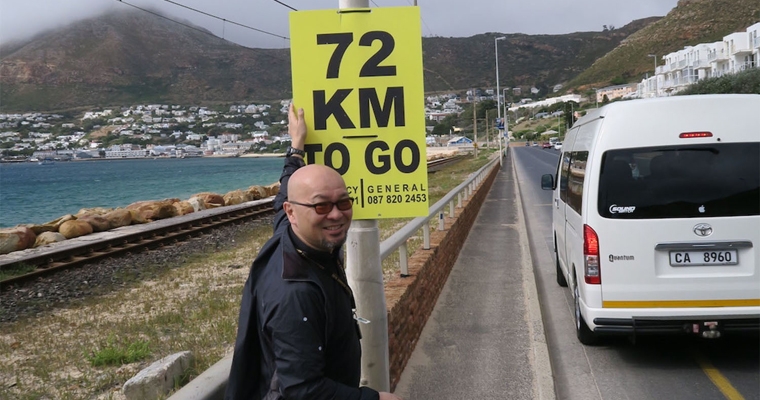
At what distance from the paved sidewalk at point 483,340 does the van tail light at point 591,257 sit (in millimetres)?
800

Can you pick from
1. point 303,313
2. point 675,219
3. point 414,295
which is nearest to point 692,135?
point 675,219

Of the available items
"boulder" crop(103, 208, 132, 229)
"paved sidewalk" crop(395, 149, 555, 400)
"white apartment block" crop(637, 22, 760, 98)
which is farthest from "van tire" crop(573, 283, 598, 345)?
"white apartment block" crop(637, 22, 760, 98)

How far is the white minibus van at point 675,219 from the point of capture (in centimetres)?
604

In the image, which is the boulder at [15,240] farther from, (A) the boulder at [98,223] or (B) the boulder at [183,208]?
(B) the boulder at [183,208]

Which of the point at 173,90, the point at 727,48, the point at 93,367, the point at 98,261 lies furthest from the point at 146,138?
the point at 93,367

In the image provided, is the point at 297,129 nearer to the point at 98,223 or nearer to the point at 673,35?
the point at 98,223

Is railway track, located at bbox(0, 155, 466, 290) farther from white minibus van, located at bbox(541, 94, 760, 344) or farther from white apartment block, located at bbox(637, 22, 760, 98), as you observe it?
white apartment block, located at bbox(637, 22, 760, 98)

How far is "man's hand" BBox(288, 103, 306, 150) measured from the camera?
3.39 metres

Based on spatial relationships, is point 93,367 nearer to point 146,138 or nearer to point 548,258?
point 548,258

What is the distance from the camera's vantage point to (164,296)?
9.91 m

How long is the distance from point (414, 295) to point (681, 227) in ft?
7.68

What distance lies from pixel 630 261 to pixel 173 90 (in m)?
152

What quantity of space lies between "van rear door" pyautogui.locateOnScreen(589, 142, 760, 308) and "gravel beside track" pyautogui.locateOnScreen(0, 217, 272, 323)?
830 centimetres

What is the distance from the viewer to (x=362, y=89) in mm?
3453
